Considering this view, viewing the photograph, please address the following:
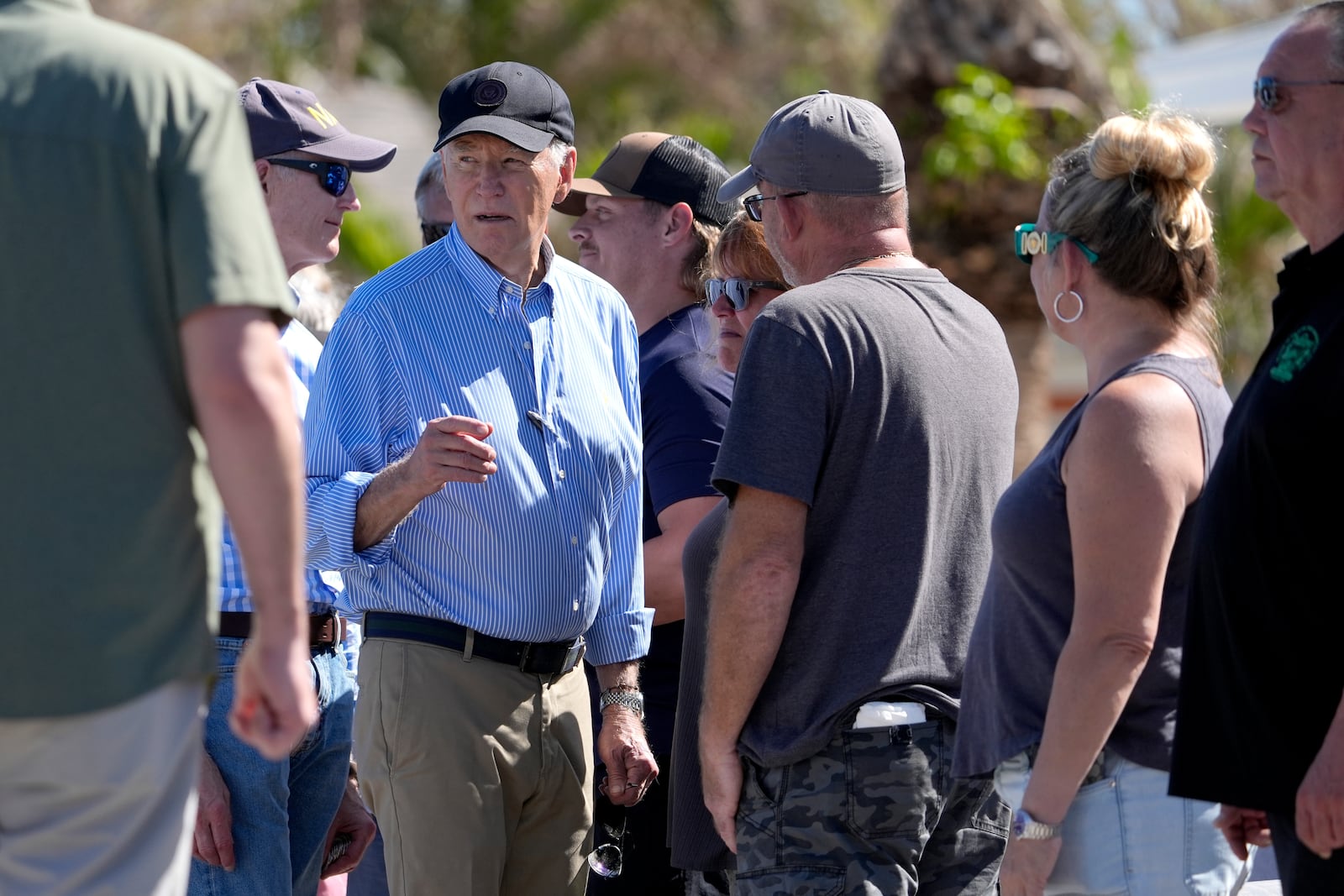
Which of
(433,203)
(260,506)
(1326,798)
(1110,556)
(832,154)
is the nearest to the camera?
(260,506)

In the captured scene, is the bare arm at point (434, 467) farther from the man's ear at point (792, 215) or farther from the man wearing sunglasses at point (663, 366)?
the man wearing sunglasses at point (663, 366)

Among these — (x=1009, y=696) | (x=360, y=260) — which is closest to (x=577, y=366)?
(x=1009, y=696)

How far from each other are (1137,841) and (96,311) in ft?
6.39

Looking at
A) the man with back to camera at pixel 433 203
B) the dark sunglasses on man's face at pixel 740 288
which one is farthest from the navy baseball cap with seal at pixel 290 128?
the dark sunglasses on man's face at pixel 740 288

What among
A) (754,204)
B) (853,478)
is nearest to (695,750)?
(853,478)

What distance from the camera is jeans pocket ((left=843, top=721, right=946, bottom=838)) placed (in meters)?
2.79

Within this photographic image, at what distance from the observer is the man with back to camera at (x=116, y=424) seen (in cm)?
190

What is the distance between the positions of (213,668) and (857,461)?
132 centimetres

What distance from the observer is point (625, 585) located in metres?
3.61

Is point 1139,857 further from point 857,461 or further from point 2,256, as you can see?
point 2,256

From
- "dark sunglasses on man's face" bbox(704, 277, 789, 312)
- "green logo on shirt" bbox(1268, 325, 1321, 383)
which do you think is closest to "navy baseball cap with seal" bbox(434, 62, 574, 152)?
"dark sunglasses on man's face" bbox(704, 277, 789, 312)

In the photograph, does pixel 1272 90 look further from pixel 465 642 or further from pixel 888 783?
pixel 465 642

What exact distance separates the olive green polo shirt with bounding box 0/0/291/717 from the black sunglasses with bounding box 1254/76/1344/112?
5.69ft

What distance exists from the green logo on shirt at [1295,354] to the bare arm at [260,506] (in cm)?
159
